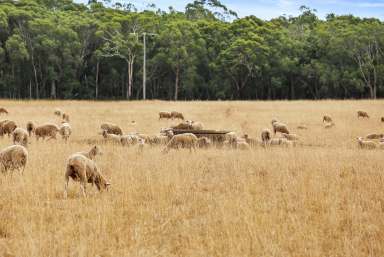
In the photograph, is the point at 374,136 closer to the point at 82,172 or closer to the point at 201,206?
the point at 201,206

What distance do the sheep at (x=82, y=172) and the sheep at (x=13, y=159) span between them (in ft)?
6.32

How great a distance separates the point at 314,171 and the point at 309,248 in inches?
218

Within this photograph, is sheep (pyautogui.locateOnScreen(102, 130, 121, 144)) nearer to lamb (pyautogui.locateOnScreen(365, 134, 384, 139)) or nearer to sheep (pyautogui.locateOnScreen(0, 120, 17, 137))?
sheep (pyautogui.locateOnScreen(0, 120, 17, 137))

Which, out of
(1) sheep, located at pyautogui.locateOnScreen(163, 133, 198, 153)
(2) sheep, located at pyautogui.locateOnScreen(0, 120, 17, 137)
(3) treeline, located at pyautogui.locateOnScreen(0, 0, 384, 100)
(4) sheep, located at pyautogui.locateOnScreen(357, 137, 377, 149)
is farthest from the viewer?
(3) treeline, located at pyautogui.locateOnScreen(0, 0, 384, 100)

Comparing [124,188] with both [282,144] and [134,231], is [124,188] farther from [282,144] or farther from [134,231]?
[282,144]

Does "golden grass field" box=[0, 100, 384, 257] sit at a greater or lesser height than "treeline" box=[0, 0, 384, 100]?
lesser

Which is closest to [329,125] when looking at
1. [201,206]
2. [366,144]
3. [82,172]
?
[366,144]

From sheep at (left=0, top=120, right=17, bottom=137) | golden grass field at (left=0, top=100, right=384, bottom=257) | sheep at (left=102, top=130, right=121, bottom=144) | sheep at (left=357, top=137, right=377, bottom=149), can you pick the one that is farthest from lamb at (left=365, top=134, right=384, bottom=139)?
sheep at (left=0, top=120, right=17, bottom=137)

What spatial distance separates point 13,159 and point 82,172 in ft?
7.70

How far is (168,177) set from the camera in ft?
35.6

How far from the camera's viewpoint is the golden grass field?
21.9 ft

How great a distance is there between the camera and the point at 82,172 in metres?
9.16

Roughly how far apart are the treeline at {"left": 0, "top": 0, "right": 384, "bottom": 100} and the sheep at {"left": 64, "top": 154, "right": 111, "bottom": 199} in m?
45.5

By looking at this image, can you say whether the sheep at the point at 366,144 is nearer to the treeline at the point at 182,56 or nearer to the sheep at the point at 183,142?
the sheep at the point at 183,142
